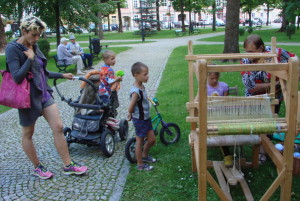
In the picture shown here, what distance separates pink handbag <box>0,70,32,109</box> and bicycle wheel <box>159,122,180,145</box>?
2036 millimetres

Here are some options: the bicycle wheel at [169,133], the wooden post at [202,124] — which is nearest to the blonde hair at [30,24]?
the wooden post at [202,124]

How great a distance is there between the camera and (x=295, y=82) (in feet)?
7.98

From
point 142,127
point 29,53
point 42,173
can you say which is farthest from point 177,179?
point 29,53

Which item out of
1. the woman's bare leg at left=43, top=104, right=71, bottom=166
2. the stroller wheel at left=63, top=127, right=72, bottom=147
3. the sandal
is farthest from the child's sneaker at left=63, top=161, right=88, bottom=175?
the sandal

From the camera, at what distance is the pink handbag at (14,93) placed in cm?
336

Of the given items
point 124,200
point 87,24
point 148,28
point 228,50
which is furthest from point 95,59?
point 148,28

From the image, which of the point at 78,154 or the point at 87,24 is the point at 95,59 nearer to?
the point at 87,24

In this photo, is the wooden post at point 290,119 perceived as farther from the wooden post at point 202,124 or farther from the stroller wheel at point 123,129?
the stroller wheel at point 123,129

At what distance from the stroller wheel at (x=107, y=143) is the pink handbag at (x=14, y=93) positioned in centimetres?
121

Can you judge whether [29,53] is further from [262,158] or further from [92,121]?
[262,158]

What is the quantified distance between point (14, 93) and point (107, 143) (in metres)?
1.53

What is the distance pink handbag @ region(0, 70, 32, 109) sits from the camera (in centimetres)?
336

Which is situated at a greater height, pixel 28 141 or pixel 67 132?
pixel 28 141

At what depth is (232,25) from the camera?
12.5m
